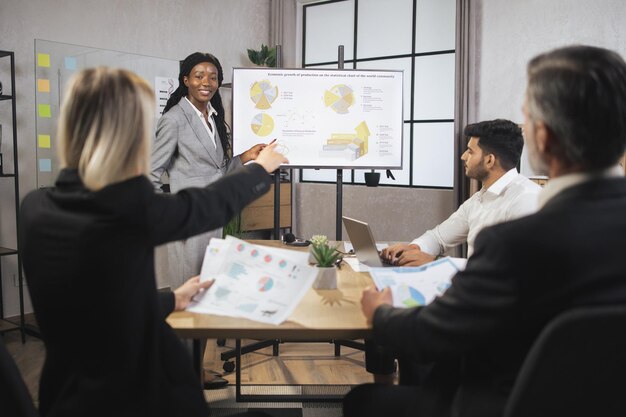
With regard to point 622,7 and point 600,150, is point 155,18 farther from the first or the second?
point 600,150

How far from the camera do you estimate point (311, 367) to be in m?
3.26

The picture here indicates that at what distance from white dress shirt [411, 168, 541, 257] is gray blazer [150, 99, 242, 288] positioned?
43.6 inches

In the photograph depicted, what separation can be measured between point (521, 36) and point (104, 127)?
4162 millimetres

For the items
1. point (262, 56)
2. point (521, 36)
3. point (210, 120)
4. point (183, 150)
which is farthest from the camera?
point (262, 56)

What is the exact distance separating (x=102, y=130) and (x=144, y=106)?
92 mm

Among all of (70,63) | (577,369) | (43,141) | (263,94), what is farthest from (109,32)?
(577,369)

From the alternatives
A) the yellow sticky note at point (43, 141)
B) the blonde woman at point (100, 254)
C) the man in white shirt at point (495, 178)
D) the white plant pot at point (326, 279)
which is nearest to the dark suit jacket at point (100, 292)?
the blonde woman at point (100, 254)

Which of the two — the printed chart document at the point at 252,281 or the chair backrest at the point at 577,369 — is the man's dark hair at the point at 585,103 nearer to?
the chair backrest at the point at 577,369

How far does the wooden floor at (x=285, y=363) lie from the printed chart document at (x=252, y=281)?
1.67m

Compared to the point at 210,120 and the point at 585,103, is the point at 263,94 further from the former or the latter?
the point at 585,103

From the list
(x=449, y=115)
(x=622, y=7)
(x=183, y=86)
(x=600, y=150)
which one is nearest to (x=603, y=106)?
(x=600, y=150)

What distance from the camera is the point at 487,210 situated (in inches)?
104

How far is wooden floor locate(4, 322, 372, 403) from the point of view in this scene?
308cm

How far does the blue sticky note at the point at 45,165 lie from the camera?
13.1ft
